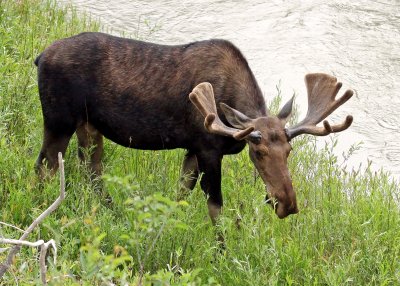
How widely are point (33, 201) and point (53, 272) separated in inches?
116

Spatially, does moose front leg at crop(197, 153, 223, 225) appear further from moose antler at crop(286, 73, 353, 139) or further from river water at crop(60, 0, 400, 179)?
river water at crop(60, 0, 400, 179)

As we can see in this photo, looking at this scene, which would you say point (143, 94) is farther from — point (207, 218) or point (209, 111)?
point (207, 218)

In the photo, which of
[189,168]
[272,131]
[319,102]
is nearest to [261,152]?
[272,131]

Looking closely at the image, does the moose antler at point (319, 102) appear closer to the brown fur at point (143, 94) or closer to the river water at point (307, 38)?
the brown fur at point (143, 94)

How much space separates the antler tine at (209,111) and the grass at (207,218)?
1.71 ft

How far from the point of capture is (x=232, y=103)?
25.0ft

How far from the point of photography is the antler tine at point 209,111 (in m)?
6.83

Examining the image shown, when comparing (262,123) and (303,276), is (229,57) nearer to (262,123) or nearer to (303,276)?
(262,123)

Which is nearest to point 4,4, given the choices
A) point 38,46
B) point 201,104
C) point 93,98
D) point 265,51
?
point 38,46

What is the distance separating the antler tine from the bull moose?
0.90 feet

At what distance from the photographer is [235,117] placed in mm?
7305

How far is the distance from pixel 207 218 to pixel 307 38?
467 cm

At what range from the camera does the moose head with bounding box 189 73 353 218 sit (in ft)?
22.5

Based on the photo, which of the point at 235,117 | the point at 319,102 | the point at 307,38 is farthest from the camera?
the point at 307,38
